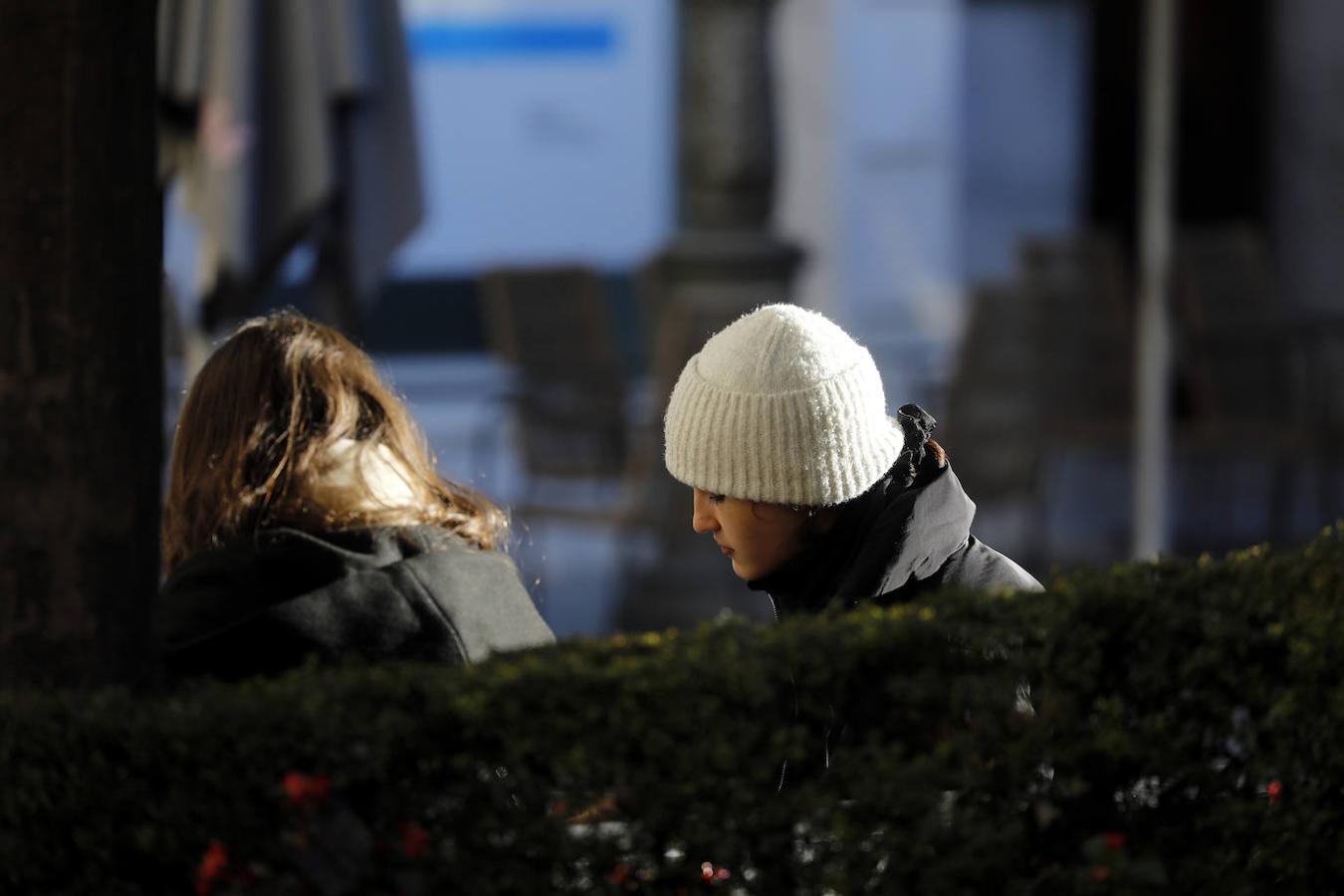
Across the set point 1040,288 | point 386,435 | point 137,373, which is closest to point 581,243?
point 1040,288

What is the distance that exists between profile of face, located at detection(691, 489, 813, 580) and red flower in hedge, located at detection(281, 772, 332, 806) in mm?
803

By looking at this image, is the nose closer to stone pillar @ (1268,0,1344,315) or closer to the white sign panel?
the white sign panel

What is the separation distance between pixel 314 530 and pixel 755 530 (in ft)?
1.96

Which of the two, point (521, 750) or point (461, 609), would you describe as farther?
point (461, 609)

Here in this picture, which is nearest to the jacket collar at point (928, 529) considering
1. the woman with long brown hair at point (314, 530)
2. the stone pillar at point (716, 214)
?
the woman with long brown hair at point (314, 530)

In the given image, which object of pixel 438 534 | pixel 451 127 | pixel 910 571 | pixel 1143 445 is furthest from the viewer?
pixel 451 127

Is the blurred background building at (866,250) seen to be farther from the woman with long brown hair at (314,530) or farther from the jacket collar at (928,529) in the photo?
the jacket collar at (928,529)

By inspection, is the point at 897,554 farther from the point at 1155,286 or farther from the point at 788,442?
the point at 1155,286

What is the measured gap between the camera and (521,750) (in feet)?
6.83

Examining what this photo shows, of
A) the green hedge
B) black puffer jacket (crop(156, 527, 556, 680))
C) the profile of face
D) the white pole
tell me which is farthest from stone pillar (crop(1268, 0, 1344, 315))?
the green hedge

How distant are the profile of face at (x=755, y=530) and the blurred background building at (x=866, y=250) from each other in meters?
2.72

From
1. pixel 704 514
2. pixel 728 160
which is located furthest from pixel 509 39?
pixel 704 514

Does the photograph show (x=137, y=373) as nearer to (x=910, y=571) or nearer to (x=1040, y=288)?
(x=910, y=571)

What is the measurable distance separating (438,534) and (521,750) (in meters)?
0.85
